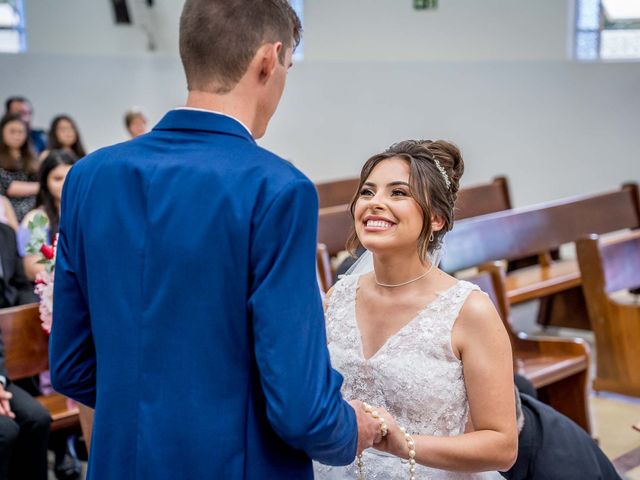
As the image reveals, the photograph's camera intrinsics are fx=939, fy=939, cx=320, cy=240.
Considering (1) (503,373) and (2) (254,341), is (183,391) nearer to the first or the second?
(2) (254,341)

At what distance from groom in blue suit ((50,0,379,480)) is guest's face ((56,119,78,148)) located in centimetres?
739

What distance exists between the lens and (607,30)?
10148 mm

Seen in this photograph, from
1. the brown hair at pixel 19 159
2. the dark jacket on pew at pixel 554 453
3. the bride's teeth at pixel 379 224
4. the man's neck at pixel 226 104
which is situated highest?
the man's neck at pixel 226 104

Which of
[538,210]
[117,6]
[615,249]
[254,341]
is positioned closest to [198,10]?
[254,341]

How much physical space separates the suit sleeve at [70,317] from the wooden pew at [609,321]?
12.3 feet

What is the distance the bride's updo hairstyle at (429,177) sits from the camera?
2525mm

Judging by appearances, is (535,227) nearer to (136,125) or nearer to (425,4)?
(425,4)

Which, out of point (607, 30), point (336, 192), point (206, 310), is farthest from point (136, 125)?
point (206, 310)

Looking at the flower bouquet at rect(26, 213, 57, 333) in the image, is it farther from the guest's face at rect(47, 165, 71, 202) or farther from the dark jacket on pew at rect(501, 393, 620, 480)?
the dark jacket on pew at rect(501, 393, 620, 480)

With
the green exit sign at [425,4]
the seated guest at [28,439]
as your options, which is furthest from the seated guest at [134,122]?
the seated guest at [28,439]

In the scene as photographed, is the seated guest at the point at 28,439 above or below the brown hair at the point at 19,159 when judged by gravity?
below

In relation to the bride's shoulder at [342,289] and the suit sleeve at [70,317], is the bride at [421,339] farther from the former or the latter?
the suit sleeve at [70,317]

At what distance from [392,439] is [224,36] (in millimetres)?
950

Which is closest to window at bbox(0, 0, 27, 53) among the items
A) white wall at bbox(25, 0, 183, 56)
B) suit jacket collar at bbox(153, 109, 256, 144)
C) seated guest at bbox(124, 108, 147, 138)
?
white wall at bbox(25, 0, 183, 56)
